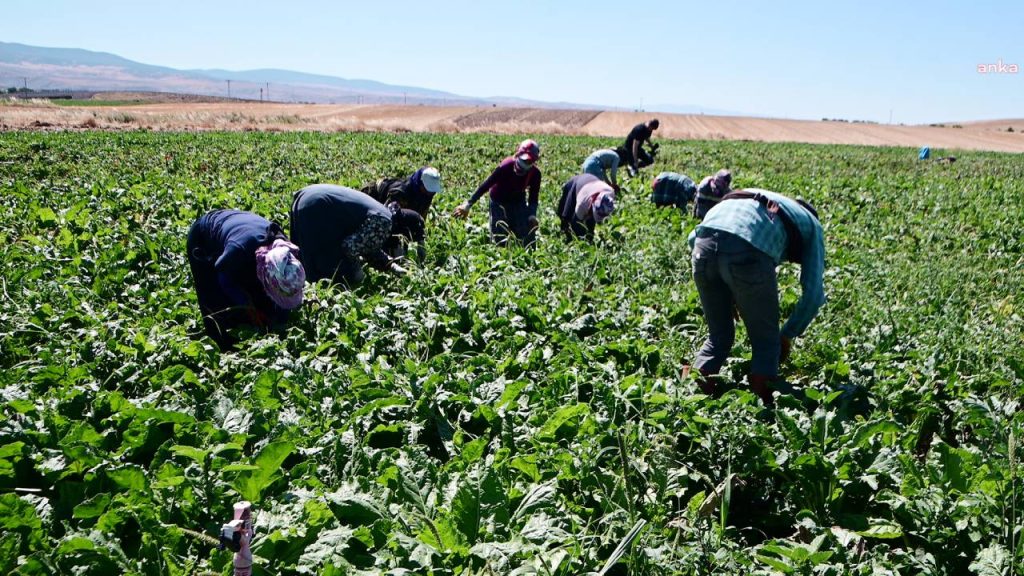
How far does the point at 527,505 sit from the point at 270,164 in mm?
15256

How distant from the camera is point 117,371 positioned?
3414mm

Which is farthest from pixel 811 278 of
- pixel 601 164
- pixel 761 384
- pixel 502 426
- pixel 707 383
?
pixel 601 164

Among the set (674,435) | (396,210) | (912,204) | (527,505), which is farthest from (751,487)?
(912,204)

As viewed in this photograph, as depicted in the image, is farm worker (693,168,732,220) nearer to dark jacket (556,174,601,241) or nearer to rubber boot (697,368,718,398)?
dark jacket (556,174,601,241)

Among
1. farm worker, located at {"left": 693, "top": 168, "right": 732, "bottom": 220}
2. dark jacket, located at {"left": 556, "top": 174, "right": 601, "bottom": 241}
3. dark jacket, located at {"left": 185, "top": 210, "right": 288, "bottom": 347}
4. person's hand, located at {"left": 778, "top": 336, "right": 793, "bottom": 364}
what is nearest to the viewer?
person's hand, located at {"left": 778, "top": 336, "right": 793, "bottom": 364}

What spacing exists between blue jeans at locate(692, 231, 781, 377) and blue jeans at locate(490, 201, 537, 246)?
3.44 m

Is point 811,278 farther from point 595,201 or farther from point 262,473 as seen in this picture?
point 595,201

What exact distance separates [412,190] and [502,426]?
130 inches

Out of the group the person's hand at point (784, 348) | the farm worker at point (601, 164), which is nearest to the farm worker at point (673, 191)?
the farm worker at point (601, 164)

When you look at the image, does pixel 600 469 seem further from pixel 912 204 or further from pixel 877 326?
pixel 912 204

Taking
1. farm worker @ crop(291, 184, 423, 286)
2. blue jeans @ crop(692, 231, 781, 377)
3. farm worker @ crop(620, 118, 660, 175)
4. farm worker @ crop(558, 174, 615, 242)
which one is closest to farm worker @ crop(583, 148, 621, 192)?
farm worker @ crop(558, 174, 615, 242)

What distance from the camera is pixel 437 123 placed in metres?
46.6

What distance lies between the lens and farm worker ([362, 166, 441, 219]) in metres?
5.71

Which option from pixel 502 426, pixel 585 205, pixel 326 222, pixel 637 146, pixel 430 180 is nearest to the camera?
pixel 502 426
